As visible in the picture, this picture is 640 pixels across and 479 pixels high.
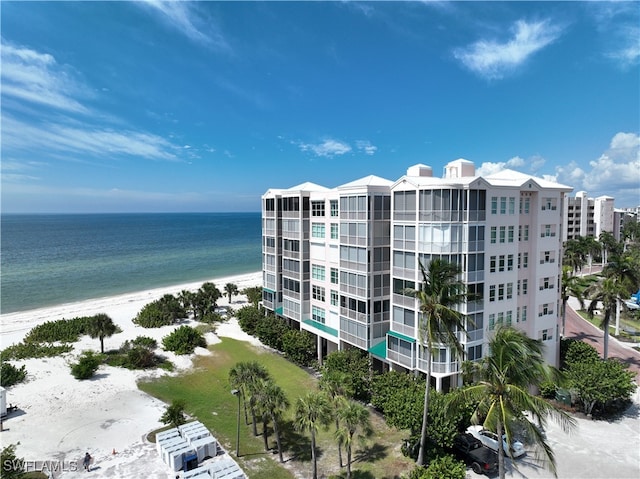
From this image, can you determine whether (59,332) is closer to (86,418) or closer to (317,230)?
(86,418)

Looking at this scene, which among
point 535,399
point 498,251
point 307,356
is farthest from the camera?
point 307,356

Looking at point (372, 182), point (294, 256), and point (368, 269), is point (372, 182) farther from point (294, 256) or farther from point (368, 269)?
point (294, 256)

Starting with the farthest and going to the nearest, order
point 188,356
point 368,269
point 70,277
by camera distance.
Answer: point 70,277 < point 188,356 < point 368,269

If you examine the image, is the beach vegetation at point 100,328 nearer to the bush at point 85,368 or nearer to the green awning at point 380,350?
the bush at point 85,368

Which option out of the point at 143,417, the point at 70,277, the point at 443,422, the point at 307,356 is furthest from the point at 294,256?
the point at 70,277

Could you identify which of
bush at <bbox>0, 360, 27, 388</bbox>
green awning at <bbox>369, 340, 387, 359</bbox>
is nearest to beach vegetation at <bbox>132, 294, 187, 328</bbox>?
bush at <bbox>0, 360, 27, 388</bbox>

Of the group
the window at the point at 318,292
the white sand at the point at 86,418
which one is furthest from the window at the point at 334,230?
the white sand at the point at 86,418
